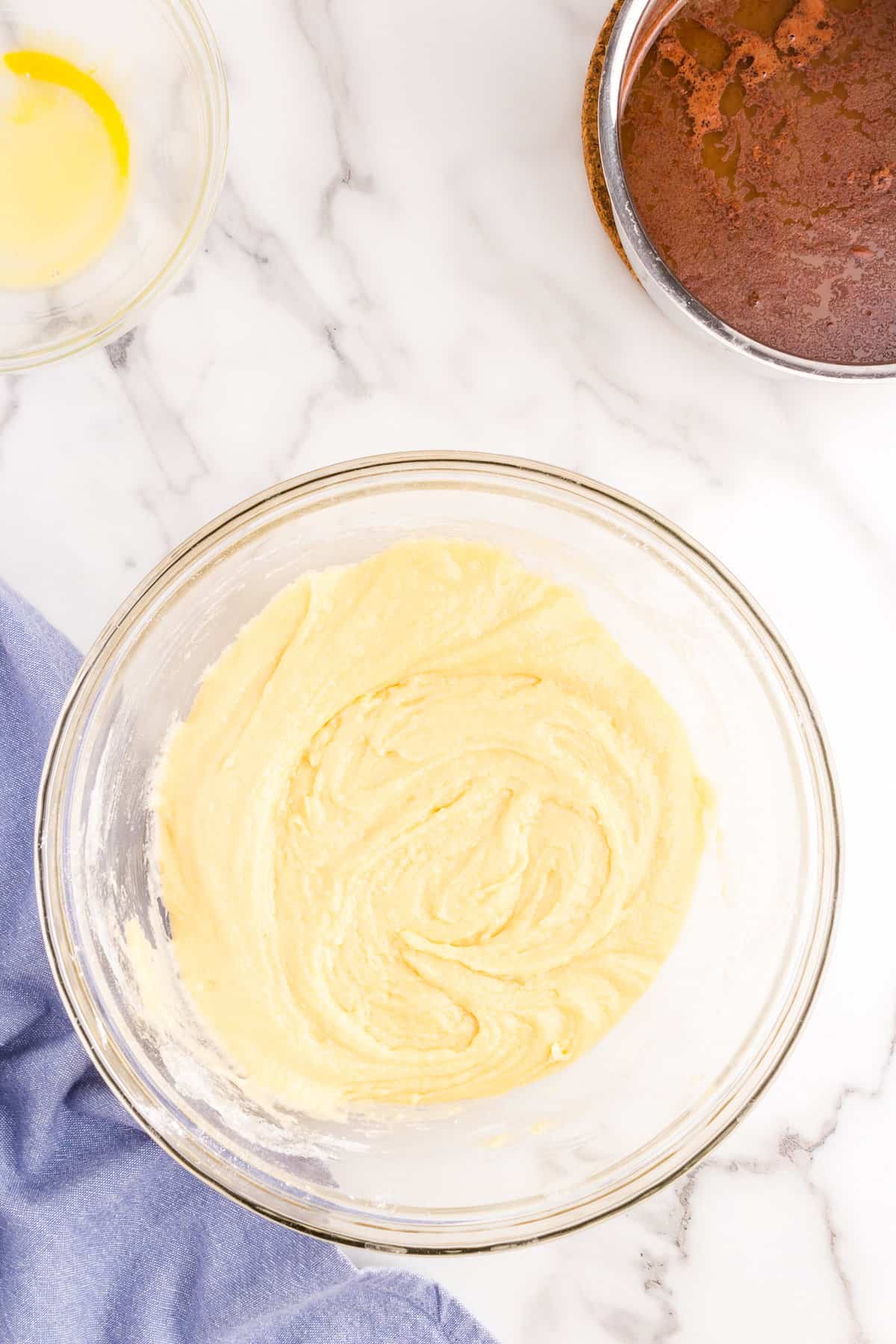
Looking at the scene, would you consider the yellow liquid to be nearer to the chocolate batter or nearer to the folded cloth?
the folded cloth

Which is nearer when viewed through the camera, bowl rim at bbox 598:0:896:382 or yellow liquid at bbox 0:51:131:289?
bowl rim at bbox 598:0:896:382

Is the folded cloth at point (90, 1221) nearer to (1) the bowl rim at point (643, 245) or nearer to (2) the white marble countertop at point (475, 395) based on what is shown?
(2) the white marble countertop at point (475, 395)

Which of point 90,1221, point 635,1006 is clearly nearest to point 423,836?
point 635,1006

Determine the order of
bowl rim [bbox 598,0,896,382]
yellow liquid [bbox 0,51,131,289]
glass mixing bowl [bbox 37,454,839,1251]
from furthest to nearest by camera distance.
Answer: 1. yellow liquid [bbox 0,51,131,289]
2. glass mixing bowl [bbox 37,454,839,1251]
3. bowl rim [bbox 598,0,896,382]

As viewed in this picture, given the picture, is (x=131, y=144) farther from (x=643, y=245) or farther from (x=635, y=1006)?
(x=635, y=1006)

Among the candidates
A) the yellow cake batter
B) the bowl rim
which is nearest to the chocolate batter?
the bowl rim
